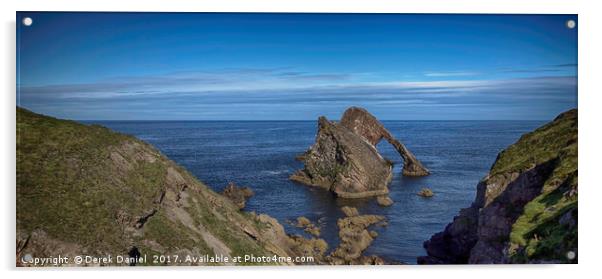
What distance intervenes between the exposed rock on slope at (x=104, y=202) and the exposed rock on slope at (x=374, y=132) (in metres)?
23.0

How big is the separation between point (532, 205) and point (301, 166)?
2385 centimetres

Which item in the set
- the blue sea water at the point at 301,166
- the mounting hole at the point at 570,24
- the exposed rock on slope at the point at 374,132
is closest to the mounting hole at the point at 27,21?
the blue sea water at the point at 301,166

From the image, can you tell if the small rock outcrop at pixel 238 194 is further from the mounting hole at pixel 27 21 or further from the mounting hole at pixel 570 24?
the mounting hole at pixel 570 24

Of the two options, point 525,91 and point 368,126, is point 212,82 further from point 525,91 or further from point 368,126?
point 368,126

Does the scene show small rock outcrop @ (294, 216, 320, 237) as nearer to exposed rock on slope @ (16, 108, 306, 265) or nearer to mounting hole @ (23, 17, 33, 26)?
exposed rock on slope @ (16, 108, 306, 265)

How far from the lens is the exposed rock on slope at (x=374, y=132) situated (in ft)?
119

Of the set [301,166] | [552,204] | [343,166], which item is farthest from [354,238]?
[343,166]

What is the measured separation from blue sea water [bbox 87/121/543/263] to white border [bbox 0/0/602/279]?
2452 mm

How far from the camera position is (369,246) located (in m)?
19.3

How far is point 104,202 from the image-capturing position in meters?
11.3

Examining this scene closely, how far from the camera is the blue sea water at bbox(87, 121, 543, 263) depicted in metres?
16.1

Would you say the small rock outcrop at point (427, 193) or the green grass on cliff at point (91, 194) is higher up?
the green grass on cliff at point (91, 194)

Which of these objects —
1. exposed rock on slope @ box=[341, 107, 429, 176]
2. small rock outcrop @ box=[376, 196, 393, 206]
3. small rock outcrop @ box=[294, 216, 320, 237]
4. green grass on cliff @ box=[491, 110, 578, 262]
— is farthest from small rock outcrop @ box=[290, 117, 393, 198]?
green grass on cliff @ box=[491, 110, 578, 262]
